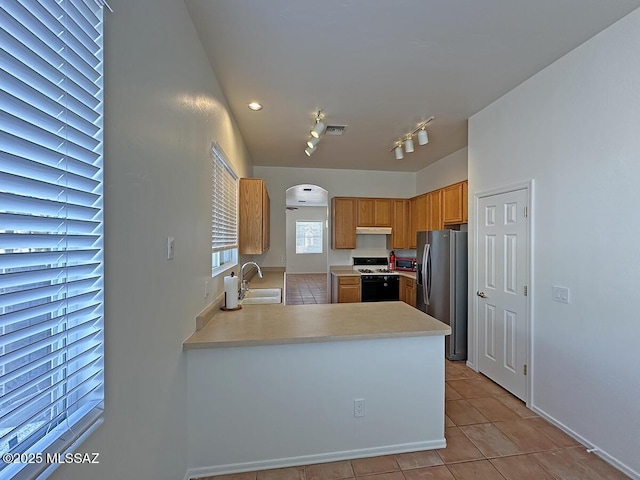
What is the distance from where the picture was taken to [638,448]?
1782 mm

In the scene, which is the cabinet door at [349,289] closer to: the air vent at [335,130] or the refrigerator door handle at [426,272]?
the refrigerator door handle at [426,272]

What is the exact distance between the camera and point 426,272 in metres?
4.03

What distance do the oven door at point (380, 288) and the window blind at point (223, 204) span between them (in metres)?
2.42

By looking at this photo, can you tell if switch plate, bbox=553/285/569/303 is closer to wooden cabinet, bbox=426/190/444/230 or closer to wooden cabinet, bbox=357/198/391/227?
wooden cabinet, bbox=426/190/444/230

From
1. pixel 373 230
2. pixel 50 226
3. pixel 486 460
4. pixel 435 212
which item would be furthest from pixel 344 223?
pixel 50 226

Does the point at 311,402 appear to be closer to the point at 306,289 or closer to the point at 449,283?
the point at 449,283

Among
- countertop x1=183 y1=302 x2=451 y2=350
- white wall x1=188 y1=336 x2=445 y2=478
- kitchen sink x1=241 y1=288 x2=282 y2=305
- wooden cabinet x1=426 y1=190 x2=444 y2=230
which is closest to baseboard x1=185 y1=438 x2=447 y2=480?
white wall x1=188 y1=336 x2=445 y2=478

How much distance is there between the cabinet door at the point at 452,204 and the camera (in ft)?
13.1

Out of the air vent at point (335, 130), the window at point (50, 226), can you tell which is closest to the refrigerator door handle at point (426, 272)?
the air vent at point (335, 130)

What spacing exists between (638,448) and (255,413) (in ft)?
7.64

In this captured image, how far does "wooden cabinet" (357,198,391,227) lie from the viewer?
5441mm

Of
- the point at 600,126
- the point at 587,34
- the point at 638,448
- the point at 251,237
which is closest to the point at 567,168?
the point at 600,126

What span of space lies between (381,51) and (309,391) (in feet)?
7.87

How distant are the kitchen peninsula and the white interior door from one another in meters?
1.14
